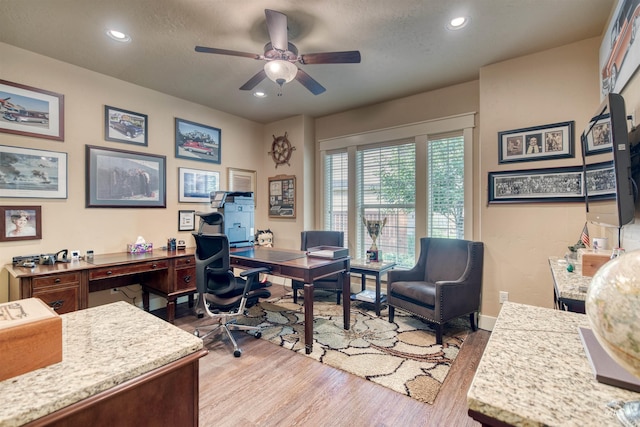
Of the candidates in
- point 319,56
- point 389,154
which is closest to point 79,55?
point 319,56

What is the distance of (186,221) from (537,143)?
4.20 meters

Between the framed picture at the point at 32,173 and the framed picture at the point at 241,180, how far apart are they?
A: 201 centimetres

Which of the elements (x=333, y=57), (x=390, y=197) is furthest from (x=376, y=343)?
(x=333, y=57)

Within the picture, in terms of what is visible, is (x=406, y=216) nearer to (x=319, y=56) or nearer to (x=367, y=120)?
(x=367, y=120)

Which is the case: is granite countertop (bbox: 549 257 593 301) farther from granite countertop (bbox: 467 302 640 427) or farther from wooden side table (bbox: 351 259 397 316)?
wooden side table (bbox: 351 259 397 316)

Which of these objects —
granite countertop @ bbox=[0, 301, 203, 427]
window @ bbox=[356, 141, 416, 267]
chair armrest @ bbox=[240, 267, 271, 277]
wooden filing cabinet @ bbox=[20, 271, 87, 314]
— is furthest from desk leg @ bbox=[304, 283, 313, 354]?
wooden filing cabinet @ bbox=[20, 271, 87, 314]

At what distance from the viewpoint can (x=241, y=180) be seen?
190 inches

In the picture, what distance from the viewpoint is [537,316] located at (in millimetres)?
1130

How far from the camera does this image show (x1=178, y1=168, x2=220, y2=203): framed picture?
13.1 ft

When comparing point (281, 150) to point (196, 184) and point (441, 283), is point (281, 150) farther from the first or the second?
point (441, 283)

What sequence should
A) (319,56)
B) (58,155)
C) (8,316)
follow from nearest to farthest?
(8,316) < (319,56) < (58,155)

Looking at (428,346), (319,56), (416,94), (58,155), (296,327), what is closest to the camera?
(319,56)

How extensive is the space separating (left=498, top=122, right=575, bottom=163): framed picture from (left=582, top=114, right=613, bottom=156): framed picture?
100 centimetres

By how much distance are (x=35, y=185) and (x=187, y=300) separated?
212 cm
